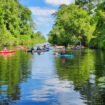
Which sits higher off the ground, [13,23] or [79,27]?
[13,23]

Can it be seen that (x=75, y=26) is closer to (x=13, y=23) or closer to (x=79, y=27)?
(x=79, y=27)

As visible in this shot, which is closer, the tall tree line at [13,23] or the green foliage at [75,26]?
the green foliage at [75,26]

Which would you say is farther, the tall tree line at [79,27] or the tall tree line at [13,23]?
the tall tree line at [13,23]

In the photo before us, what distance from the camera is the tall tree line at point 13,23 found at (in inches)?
3086

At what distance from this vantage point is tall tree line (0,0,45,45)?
7838cm

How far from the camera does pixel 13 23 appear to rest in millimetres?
90375

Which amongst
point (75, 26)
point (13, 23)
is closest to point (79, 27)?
point (75, 26)

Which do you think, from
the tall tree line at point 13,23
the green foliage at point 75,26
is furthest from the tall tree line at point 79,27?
the tall tree line at point 13,23

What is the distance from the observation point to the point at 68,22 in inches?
2879

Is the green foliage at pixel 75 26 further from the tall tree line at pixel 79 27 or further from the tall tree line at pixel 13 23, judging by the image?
the tall tree line at pixel 13 23

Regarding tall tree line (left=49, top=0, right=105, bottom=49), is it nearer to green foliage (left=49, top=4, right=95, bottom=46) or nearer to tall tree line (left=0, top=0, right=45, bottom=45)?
green foliage (left=49, top=4, right=95, bottom=46)

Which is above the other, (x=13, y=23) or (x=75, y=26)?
(x=13, y=23)

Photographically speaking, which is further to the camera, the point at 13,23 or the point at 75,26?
the point at 13,23

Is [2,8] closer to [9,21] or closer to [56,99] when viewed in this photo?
[9,21]
